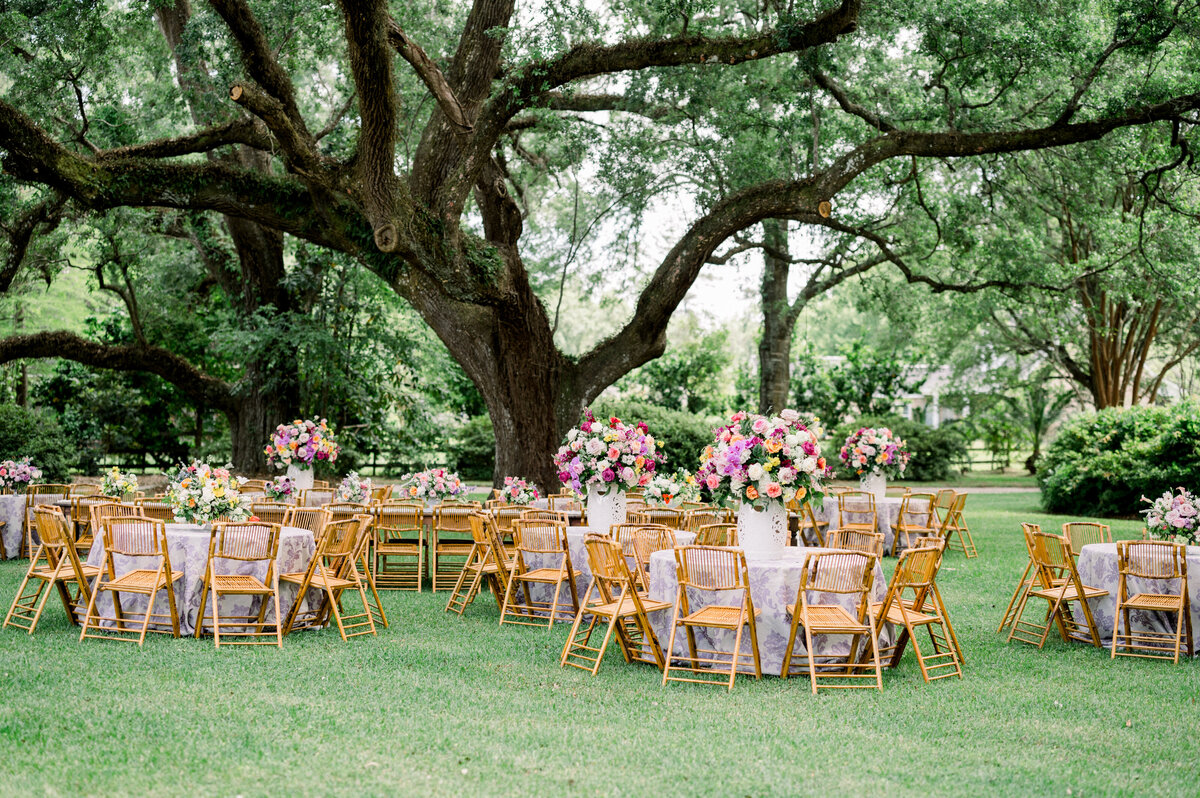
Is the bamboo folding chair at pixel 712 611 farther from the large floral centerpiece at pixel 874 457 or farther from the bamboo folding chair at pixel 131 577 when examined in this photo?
the large floral centerpiece at pixel 874 457

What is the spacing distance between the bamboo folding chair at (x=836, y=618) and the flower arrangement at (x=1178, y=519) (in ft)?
9.41

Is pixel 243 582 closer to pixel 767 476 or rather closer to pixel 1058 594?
pixel 767 476

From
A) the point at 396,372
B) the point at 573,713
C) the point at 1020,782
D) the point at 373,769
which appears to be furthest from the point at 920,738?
the point at 396,372

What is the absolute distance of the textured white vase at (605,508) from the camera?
9.15m

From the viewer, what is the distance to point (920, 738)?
538cm

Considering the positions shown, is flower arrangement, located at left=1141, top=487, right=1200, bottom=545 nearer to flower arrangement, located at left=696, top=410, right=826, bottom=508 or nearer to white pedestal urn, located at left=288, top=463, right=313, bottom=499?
flower arrangement, located at left=696, top=410, right=826, bottom=508

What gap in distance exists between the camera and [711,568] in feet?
22.1

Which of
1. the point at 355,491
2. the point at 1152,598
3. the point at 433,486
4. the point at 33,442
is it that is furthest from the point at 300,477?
the point at 1152,598

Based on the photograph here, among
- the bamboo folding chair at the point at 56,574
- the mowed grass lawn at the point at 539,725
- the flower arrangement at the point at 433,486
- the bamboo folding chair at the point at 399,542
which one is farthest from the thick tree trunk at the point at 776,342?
the bamboo folding chair at the point at 56,574

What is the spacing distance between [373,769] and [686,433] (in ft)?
63.4

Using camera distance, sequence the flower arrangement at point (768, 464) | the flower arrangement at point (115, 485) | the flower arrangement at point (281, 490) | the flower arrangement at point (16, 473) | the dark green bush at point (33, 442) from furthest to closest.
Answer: the dark green bush at point (33, 442) < the flower arrangement at point (16, 473) < the flower arrangement at point (281, 490) < the flower arrangement at point (115, 485) < the flower arrangement at point (768, 464)

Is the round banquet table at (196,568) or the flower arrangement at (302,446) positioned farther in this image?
the flower arrangement at (302,446)

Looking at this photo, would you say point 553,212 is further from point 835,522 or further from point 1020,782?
point 1020,782

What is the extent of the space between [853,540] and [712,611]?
241 cm
